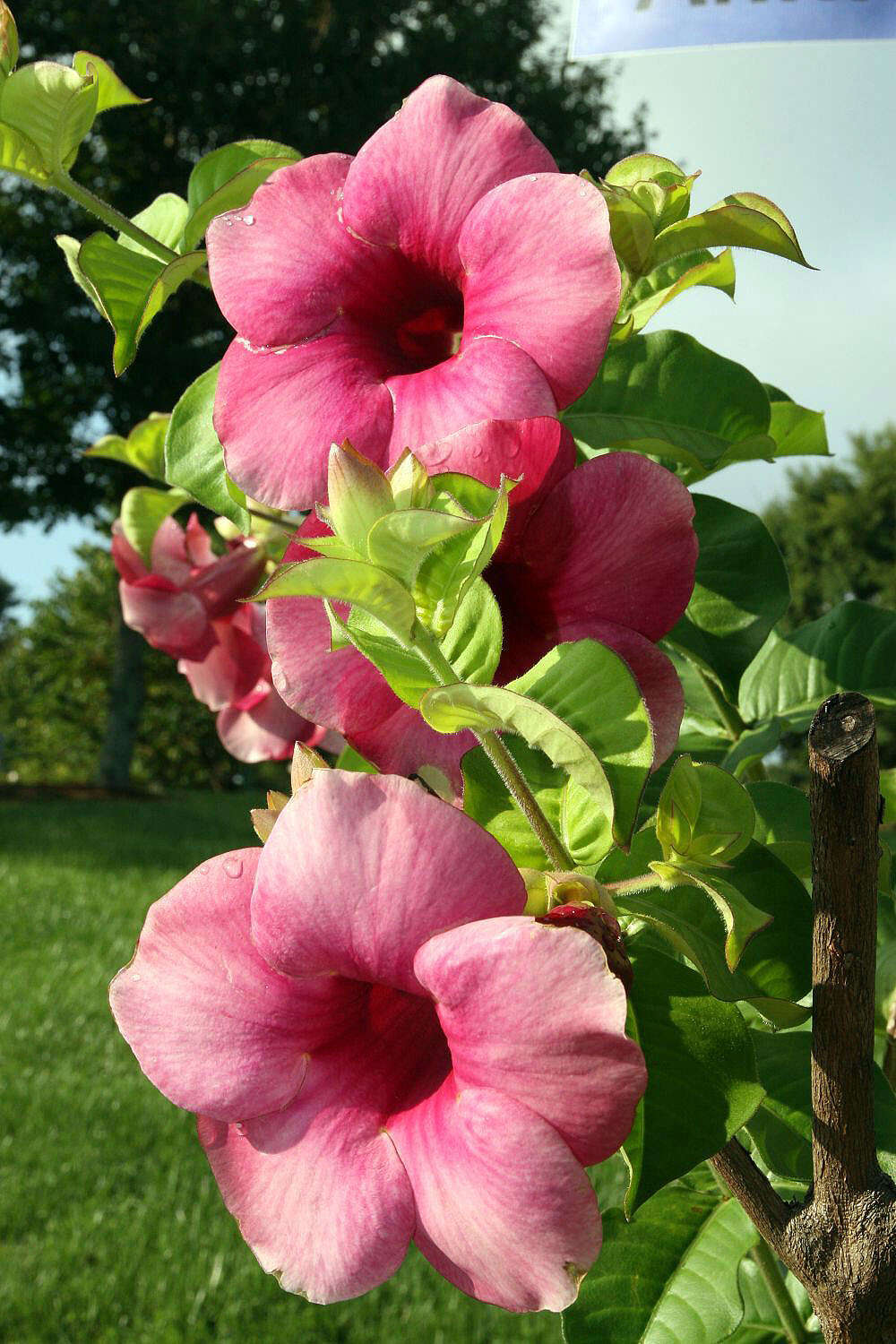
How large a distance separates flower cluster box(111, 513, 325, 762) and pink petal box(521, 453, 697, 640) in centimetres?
38

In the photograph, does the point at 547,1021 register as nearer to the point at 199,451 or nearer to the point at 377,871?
the point at 377,871

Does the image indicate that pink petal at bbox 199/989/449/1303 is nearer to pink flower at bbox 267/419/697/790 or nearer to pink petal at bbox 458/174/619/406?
pink flower at bbox 267/419/697/790

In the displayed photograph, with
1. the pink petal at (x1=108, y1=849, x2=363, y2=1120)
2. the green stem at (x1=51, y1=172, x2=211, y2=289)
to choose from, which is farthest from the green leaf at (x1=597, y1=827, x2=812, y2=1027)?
the green stem at (x1=51, y1=172, x2=211, y2=289)

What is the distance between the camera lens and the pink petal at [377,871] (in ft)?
1.08

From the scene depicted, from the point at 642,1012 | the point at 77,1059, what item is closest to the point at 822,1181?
the point at 642,1012

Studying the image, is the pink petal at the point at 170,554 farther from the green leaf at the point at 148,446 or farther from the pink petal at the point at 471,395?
the pink petal at the point at 471,395

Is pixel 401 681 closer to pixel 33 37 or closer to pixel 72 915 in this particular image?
pixel 72 915

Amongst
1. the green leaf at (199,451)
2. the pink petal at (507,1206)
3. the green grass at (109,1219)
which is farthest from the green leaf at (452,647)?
the green grass at (109,1219)

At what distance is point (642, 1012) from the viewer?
41 cm

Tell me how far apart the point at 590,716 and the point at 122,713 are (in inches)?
401

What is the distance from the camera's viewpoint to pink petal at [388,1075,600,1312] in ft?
1.03

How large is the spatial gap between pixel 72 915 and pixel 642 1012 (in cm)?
506

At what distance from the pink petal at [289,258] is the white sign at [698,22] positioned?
0.33 m

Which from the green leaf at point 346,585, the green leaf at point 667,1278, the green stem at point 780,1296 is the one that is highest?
the green leaf at point 346,585
